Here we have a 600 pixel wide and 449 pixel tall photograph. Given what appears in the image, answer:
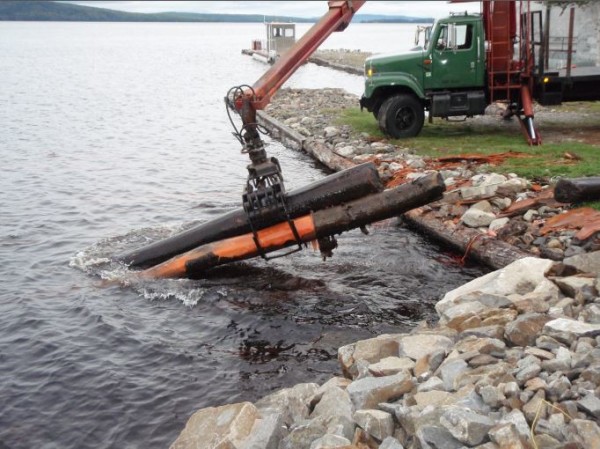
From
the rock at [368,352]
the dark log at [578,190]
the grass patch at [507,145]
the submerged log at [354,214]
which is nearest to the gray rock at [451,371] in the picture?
the rock at [368,352]

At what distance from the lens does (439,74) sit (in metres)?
17.4

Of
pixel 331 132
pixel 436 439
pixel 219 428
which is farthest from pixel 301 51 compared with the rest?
pixel 331 132

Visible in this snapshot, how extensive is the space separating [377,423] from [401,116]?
1357cm

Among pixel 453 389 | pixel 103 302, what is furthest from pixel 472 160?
pixel 453 389

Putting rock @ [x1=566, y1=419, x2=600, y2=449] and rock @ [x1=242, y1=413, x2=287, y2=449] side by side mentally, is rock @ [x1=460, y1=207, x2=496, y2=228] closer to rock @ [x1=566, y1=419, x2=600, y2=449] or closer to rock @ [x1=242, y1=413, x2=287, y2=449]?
rock @ [x1=242, y1=413, x2=287, y2=449]

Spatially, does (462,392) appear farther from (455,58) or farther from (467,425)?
(455,58)

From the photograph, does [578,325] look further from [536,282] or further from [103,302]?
[103,302]

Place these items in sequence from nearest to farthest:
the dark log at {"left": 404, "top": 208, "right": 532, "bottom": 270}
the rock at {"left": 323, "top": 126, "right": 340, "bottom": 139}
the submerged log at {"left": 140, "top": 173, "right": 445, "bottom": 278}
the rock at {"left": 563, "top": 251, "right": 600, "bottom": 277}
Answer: the rock at {"left": 563, "top": 251, "right": 600, "bottom": 277}
the submerged log at {"left": 140, "top": 173, "right": 445, "bottom": 278}
the dark log at {"left": 404, "top": 208, "right": 532, "bottom": 270}
the rock at {"left": 323, "top": 126, "right": 340, "bottom": 139}

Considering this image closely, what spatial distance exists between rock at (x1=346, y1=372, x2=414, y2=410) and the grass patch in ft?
26.2

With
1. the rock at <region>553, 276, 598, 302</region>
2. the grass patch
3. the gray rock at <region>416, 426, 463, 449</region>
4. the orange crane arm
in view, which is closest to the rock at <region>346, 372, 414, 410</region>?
the gray rock at <region>416, 426, 463, 449</region>

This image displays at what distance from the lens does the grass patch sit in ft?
43.2

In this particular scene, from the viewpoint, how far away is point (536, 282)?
321 inches

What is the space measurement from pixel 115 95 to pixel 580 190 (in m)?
41.2

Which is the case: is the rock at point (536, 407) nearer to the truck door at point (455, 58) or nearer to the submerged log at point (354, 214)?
the submerged log at point (354, 214)
